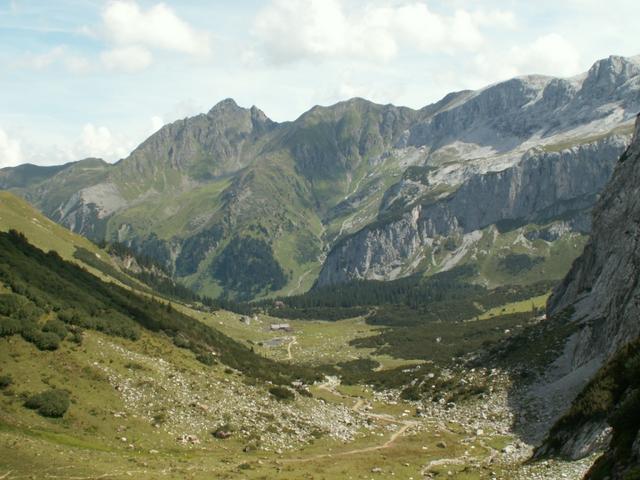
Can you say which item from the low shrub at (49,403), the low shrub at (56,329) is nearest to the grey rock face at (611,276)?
the low shrub at (49,403)

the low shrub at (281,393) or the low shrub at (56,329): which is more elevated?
the low shrub at (56,329)

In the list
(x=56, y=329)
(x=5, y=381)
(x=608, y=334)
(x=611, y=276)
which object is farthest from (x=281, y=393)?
(x=611, y=276)

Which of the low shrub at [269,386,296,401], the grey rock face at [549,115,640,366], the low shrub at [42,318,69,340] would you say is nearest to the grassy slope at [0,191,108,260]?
the low shrub at [42,318,69,340]

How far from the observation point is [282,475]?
136ft

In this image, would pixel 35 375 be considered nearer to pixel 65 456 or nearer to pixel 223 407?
pixel 65 456

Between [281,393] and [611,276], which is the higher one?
[611,276]

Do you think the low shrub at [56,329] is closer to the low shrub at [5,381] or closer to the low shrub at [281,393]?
the low shrub at [5,381]

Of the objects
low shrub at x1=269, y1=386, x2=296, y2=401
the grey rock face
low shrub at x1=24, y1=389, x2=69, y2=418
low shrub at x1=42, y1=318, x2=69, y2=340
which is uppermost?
the grey rock face

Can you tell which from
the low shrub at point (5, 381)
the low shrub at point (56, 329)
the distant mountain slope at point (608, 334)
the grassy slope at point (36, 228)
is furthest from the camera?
the grassy slope at point (36, 228)

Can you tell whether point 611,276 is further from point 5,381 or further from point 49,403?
point 5,381

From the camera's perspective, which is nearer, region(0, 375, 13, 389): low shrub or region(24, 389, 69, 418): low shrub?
region(24, 389, 69, 418): low shrub

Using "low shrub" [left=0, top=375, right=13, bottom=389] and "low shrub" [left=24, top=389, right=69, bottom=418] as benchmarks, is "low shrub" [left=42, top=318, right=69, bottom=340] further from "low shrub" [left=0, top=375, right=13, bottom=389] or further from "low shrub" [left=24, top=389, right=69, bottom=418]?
"low shrub" [left=24, top=389, right=69, bottom=418]

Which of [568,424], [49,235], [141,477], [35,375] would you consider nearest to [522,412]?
[568,424]

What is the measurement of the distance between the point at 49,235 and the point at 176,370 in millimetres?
122796
